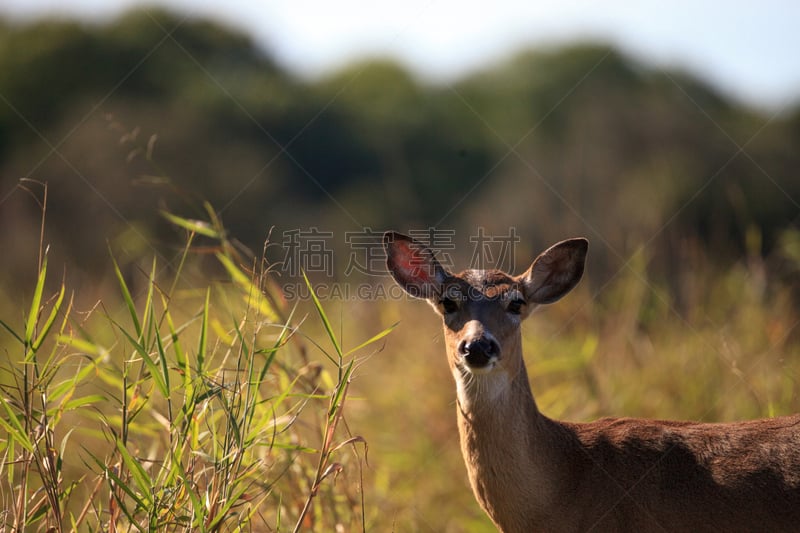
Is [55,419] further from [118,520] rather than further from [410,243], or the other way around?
[410,243]

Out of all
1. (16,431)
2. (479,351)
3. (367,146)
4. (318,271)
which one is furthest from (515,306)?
(367,146)

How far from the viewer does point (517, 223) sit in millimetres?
18906

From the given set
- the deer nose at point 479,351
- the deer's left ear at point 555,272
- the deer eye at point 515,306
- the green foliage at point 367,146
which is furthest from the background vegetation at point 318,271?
the deer's left ear at point 555,272

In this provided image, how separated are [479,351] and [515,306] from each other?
611 mm

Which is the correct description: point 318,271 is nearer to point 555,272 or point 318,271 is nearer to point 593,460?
point 555,272

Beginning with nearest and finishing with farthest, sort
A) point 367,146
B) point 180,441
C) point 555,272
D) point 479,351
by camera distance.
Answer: point 180,441
point 479,351
point 555,272
point 367,146

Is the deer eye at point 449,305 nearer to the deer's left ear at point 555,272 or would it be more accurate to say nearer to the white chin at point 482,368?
the deer's left ear at point 555,272

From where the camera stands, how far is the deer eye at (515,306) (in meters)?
5.12

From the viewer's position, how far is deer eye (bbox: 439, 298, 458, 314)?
5.21m

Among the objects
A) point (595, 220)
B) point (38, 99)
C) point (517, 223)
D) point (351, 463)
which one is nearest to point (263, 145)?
point (38, 99)

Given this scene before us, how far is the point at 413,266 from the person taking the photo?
551 centimetres

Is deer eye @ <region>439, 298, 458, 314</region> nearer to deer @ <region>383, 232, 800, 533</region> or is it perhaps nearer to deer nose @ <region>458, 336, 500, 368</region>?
deer @ <region>383, 232, 800, 533</region>

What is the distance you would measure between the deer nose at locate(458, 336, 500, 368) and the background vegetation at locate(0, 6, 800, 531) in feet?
1.57

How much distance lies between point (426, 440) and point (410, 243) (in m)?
2.83
